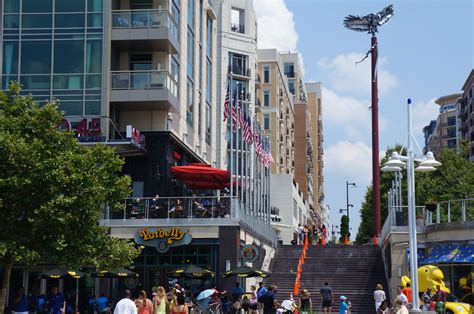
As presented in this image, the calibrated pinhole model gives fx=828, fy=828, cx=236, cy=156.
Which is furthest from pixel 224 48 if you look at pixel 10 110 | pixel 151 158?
pixel 10 110

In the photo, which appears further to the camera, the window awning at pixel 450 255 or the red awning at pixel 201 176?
the red awning at pixel 201 176

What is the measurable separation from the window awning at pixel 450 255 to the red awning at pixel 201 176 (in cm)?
1128

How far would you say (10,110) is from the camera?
90.2ft

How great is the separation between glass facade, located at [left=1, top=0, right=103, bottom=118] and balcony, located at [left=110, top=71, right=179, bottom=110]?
927mm

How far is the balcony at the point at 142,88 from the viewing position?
40719 millimetres

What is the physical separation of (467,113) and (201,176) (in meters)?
84.3

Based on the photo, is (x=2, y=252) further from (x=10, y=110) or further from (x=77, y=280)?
(x=77, y=280)

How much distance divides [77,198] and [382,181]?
58.4 metres

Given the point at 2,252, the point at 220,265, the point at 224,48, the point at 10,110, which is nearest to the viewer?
the point at 2,252

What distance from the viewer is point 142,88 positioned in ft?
135

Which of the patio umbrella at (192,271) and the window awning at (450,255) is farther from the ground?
the window awning at (450,255)

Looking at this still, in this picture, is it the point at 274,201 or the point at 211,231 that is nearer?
the point at 211,231

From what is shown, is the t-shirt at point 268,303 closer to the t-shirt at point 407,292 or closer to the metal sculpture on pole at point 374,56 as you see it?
the t-shirt at point 407,292

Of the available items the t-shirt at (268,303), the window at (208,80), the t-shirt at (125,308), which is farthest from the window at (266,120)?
the t-shirt at (125,308)
